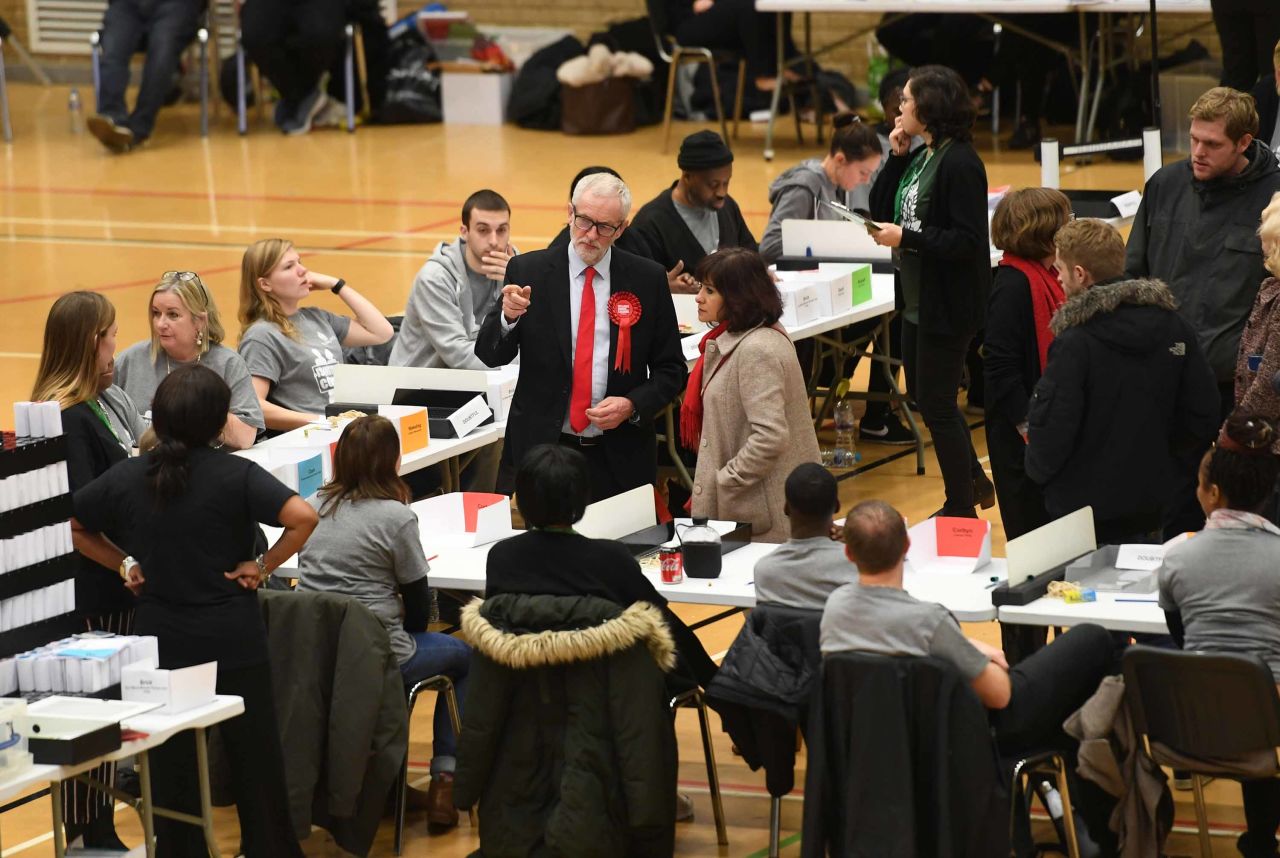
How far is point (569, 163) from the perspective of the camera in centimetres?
1384

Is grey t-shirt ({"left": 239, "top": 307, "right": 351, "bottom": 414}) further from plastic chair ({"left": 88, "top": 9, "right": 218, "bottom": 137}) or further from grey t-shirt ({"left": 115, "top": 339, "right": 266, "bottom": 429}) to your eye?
plastic chair ({"left": 88, "top": 9, "right": 218, "bottom": 137})

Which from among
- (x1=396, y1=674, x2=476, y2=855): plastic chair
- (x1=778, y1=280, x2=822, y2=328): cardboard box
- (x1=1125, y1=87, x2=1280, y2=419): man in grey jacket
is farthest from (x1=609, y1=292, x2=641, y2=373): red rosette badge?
(x1=778, y1=280, x2=822, y2=328): cardboard box

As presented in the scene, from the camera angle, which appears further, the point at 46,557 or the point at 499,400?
the point at 499,400

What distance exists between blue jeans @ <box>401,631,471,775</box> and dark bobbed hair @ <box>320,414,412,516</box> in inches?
15.2

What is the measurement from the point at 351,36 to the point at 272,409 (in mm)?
9240

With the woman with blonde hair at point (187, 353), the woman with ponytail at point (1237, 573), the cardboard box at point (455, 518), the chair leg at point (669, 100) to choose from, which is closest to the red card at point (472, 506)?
the cardboard box at point (455, 518)

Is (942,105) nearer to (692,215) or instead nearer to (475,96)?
(692,215)

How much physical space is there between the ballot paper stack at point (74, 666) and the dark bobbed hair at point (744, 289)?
1.79m

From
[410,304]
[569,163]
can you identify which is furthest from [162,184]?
[410,304]

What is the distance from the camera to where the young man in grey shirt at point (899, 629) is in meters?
3.91

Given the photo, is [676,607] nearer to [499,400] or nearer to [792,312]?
[499,400]

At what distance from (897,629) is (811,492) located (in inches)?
20.3

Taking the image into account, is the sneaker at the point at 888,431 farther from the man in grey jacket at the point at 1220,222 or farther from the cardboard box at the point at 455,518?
the cardboard box at the point at 455,518

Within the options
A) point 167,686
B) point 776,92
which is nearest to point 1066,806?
point 167,686
